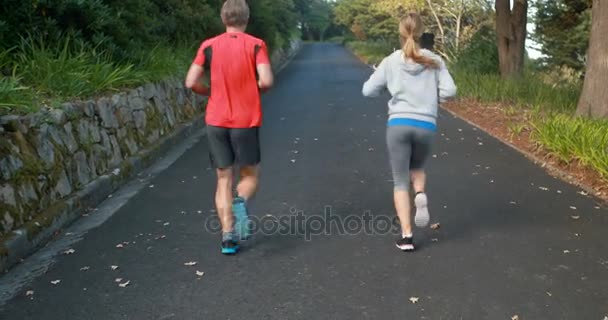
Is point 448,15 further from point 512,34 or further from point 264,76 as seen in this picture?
point 264,76

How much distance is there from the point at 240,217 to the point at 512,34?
12.4 m

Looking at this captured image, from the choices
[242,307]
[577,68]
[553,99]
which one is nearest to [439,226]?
[242,307]

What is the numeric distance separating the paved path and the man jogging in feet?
2.24

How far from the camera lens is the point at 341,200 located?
20.5 ft

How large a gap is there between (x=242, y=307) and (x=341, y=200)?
2615 millimetres

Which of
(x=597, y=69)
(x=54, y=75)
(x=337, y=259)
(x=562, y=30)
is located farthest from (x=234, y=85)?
(x=562, y=30)

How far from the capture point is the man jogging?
4375mm

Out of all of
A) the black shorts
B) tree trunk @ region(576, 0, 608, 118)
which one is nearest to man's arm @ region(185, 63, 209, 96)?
the black shorts

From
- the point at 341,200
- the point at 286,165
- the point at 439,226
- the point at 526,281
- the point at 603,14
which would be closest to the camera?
the point at 526,281

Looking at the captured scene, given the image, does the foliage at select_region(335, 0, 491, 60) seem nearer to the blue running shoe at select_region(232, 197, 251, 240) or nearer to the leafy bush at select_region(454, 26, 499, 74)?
the leafy bush at select_region(454, 26, 499, 74)

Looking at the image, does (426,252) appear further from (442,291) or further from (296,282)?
(296,282)

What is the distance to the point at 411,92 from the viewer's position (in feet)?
14.5

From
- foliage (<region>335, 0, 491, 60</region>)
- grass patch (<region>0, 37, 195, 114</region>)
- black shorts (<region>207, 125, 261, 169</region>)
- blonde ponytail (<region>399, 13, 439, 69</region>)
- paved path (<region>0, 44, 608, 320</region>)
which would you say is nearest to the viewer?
paved path (<region>0, 44, 608, 320</region>)

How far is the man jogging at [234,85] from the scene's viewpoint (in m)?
4.38
